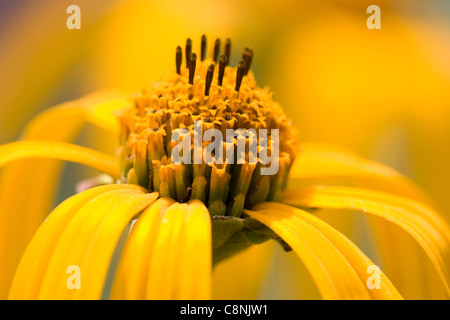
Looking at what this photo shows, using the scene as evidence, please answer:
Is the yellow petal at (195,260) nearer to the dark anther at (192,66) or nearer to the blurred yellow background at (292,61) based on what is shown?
the dark anther at (192,66)

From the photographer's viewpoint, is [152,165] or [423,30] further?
[423,30]

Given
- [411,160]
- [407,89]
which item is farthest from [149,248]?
[407,89]

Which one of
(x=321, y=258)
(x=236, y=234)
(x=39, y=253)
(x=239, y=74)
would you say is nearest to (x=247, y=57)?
(x=239, y=74)

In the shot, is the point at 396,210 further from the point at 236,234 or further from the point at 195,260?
the point at 195,260

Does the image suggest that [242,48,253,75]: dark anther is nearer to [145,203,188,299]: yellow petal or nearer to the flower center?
the flower center

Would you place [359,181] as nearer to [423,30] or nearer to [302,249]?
[302,249]

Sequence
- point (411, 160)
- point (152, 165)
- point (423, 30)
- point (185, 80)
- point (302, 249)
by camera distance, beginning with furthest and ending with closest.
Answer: point (423, 30)
point (411, 160)
point (185, 80)
point (152, 165)
point (302, 249)

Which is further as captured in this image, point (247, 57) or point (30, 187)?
point (30, 187)
